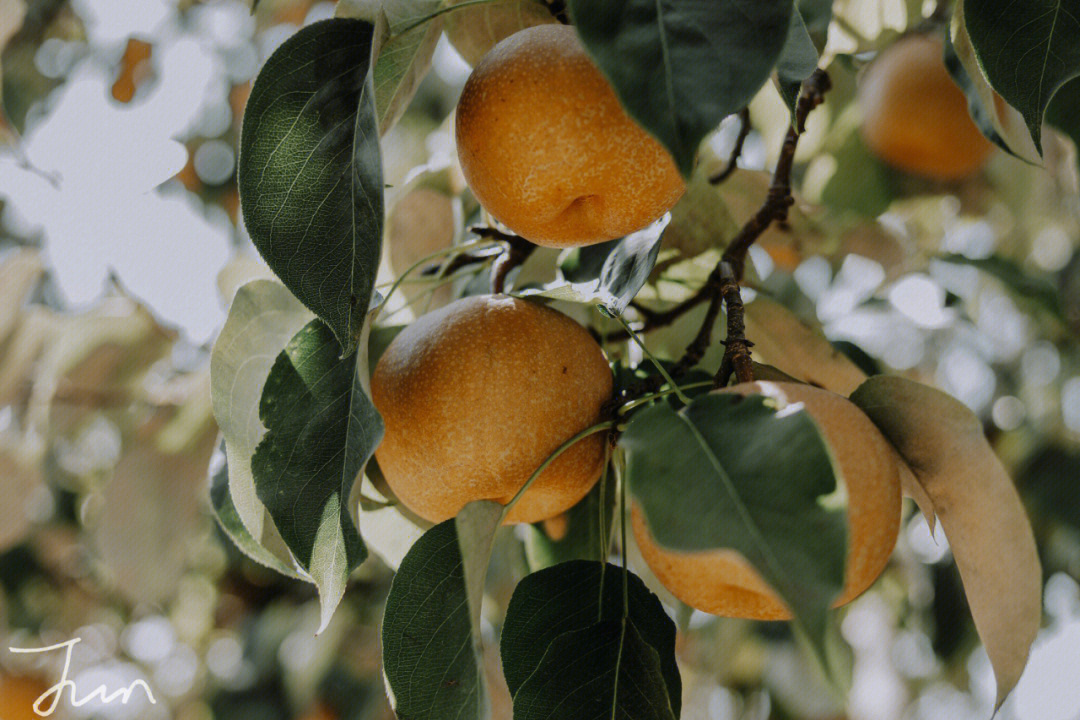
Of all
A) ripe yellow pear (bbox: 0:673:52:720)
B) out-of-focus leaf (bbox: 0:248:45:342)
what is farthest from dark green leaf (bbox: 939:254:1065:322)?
ripe yellow pear (bbox: 0:673:52:720)

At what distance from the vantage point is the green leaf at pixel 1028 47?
60 centimetres

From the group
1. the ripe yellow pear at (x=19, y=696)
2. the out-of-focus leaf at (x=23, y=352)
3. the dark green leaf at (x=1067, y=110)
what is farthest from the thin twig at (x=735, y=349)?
the ripe yellow pear at (x=19, y=696)

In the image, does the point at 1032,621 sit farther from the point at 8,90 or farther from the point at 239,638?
the point at 239,638

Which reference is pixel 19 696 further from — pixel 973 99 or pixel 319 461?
pixel 973 99

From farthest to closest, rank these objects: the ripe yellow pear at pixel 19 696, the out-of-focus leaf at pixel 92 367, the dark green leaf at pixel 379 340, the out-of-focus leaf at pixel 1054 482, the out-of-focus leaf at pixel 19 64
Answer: the ripe yellow pear at pixel 19 696 → the out-of-focus leaf at pixel 1054 482 → the out-of-focus leaf at pixel 92 367 → the out-of-focus leaf at pixel 19 64 → the dark green leaf at pixel 379 340

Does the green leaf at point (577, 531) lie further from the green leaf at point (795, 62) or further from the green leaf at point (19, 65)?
the green leaf at point (19, 65)

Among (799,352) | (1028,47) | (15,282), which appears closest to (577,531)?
(799,352)

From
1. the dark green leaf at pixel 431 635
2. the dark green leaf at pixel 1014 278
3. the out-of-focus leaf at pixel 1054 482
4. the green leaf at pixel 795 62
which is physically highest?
the green leaf at pixel 795 62

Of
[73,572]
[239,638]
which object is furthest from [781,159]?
[73,572]

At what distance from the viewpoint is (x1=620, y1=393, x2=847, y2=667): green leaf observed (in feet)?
1.27

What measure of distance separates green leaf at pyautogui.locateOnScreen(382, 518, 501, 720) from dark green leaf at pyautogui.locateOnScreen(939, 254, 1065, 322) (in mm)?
846

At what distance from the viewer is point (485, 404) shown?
0.60 metres

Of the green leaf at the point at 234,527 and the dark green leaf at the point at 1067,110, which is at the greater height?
the dark green leaf at the point at 1067,110

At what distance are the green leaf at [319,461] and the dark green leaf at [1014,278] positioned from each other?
86 cm
